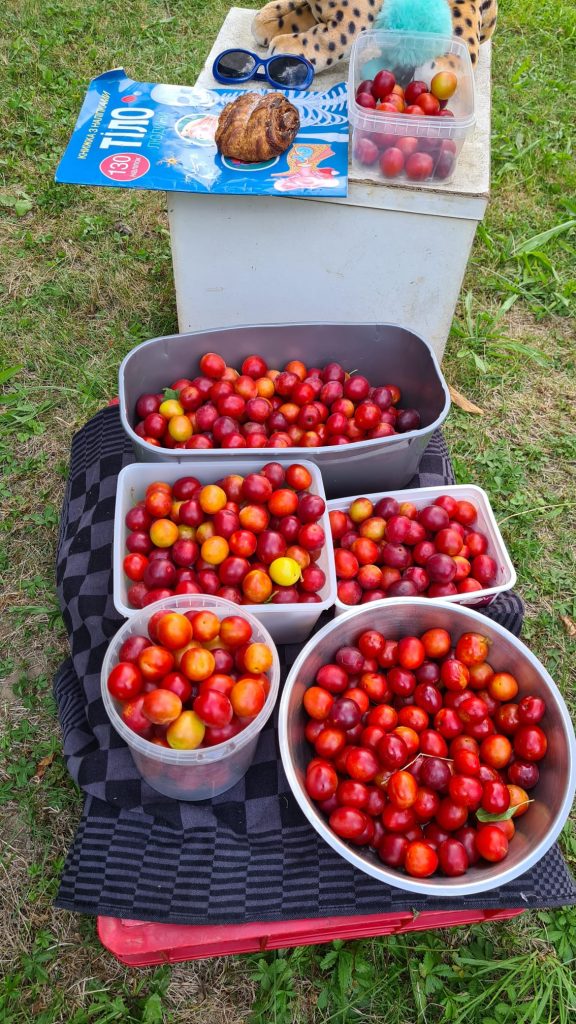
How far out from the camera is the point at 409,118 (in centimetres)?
257

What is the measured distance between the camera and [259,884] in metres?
1.91

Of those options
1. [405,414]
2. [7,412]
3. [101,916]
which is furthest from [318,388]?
[101,916]

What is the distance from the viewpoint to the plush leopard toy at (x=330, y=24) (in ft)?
9.90

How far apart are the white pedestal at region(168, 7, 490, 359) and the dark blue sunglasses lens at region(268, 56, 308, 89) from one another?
135 millimetres

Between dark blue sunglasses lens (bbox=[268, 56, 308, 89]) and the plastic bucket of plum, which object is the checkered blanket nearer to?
the plastic bucket of plum

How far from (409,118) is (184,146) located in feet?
2.89

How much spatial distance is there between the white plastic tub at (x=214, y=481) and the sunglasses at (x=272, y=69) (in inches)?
76.9

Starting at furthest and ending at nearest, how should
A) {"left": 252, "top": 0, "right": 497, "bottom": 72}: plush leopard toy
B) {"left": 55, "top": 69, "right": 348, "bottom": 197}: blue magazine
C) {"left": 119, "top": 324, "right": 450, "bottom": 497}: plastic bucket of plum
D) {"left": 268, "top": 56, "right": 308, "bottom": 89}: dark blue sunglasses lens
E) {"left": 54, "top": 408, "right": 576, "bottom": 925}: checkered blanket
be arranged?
{"left": 268, "top": 56, "right": 308, "bottom": 89}: dark blue sunglasses lens < {"left": 252, "top": 0, "right": 497, "bottom": 72}: plush leopard toy < {"left": 55, "top": 69, "right": 348, "bottom": 197}: blue magazine < {"left": 119, "top": 324, "right": 450, "bottom": 497}: plastic bucket of plum < {"left": 54, "top": 408, "right": 576, "bottom": 925}: checkered blanket

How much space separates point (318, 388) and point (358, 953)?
192 centimetres

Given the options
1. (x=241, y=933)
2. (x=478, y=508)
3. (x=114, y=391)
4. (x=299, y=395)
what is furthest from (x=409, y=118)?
(x=241, y=933)

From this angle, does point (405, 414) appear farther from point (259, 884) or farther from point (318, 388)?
point (259, 884)

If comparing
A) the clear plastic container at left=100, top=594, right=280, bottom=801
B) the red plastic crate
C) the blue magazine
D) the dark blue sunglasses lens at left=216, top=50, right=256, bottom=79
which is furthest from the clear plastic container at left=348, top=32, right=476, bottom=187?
the red plastic crate

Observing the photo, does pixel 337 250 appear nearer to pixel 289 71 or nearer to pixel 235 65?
pixel 289 71

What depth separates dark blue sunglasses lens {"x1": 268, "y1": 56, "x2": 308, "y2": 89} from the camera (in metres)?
3.13
